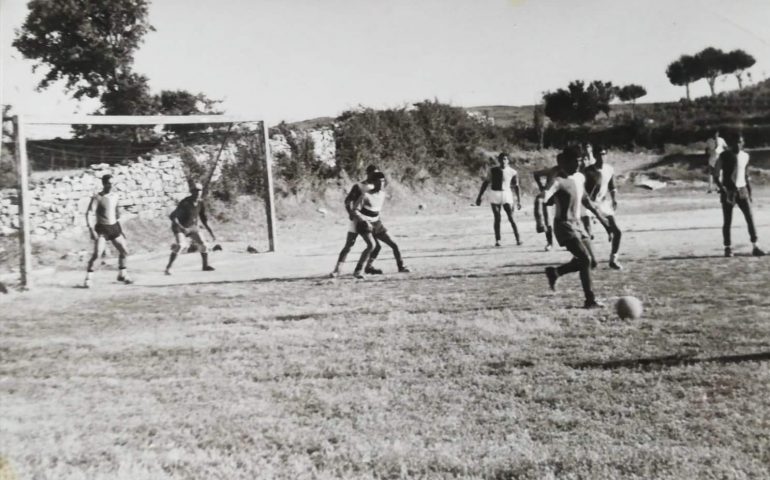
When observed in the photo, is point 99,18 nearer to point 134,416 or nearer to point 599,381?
point 134,416

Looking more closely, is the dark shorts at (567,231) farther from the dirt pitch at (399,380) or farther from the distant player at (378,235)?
the distant player at (378,235)

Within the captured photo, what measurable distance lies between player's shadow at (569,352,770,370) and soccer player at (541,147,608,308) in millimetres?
1976

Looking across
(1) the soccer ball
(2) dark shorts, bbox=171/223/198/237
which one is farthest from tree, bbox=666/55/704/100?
(1) the soccer ball

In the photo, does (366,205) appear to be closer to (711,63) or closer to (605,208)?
(605,208)

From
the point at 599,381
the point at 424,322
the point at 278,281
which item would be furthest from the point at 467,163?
the point at 599,381

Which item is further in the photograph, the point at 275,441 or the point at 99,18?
the point at 99,18

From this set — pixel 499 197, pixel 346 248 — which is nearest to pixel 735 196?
pixel 499 197

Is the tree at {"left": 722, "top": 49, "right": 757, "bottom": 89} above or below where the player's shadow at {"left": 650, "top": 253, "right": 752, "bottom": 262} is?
above

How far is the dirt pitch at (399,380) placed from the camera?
3701 mm

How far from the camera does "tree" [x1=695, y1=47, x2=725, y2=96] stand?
17547 mm

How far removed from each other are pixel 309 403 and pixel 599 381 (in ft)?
6.17

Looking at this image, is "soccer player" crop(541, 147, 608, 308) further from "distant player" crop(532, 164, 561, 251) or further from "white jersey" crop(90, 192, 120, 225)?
"white jersey" crop(90, 192, 120, 225)

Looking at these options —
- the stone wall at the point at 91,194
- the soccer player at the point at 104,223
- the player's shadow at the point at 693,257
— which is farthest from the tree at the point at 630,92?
the soccer player at the point at 104,223

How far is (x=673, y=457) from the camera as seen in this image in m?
3.57
